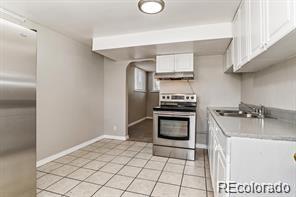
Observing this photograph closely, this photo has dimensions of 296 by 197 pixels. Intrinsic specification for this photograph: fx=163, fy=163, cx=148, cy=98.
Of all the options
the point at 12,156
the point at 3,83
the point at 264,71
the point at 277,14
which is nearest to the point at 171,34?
the point at 264,71

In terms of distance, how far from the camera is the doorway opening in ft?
17.7

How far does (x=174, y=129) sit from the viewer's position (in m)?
3.24

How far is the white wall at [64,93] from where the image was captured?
110 inches

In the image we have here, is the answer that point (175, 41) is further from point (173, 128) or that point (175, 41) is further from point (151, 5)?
point (173, 128)

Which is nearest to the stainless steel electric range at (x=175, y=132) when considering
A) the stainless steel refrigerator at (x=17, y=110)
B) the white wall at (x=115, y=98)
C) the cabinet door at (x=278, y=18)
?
the white wall at (x=115, y=98)

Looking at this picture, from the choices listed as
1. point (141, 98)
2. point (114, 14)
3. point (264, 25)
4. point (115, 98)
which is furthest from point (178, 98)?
point (141, 98)

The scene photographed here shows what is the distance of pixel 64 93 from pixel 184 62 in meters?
2.54

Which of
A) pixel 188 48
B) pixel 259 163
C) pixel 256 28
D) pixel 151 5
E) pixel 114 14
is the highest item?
pixel 114 14

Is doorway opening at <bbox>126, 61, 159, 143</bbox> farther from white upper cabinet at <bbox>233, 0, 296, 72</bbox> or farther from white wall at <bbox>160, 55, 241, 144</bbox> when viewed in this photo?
white upper cabinet at <bbox>233, 0, 296, 72</bbox>

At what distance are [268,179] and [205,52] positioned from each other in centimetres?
282

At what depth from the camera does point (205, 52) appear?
136 inches

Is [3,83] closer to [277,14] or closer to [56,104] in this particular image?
[56,104]

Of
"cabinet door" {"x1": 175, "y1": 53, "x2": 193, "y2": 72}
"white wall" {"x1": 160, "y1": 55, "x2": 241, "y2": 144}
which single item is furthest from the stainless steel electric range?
"cabinet door" {"x1": 175, "y1": 53, "x2": 193, "y2": 72}

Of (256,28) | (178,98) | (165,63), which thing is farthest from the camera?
(178,98)
